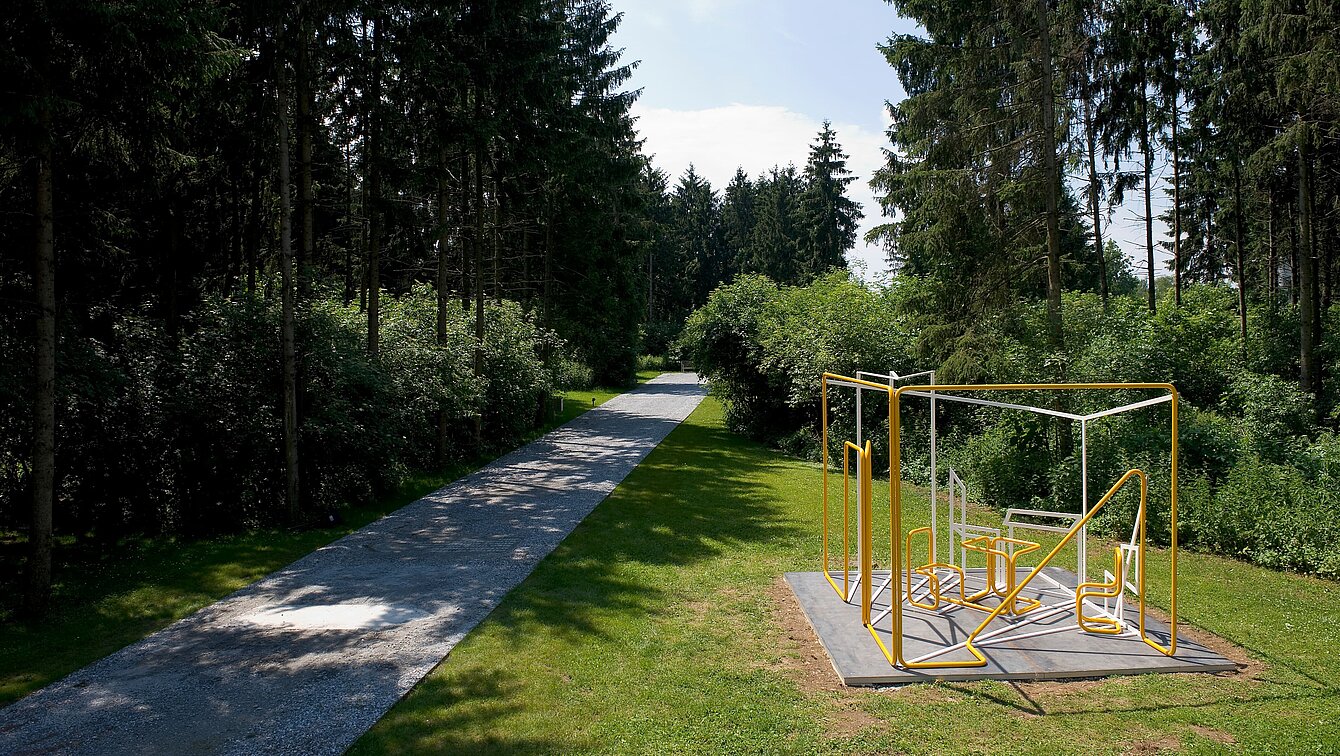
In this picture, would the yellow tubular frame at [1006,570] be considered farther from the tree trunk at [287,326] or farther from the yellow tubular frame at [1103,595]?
the tree trunk at [287,326]

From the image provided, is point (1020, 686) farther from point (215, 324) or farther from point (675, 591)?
point (215, 324)

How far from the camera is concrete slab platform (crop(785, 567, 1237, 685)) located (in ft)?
19.5

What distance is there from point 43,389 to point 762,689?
7089mm

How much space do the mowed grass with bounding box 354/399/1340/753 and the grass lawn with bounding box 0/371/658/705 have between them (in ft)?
10.3

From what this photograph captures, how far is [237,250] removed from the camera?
15.8 metres

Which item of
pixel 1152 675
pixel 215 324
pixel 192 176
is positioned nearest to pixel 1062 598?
pixel 1152 675

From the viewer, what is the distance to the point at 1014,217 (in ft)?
44.0

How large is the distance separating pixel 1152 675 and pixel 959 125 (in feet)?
33.4

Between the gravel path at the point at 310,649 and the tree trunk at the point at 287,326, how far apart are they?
1245 mm

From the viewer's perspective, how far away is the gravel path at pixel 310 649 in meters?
5.14

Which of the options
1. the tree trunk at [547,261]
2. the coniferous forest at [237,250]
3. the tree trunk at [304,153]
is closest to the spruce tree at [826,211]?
the tree trunk at [547,261]

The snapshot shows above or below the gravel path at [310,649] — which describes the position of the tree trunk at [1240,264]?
above

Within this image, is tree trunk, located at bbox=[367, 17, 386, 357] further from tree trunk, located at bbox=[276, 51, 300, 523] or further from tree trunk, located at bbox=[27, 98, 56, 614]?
tree trunk, located at bbox=[27, 98, 56, 614]

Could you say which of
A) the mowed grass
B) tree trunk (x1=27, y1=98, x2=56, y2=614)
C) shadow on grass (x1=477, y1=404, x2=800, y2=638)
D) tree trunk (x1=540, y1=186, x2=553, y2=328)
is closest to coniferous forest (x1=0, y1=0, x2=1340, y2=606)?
tree trunk (x1=27, y1=98, x2=56, y2=614)
